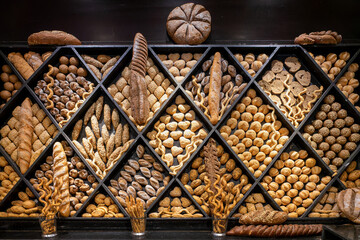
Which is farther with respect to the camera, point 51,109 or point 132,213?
point 51,109

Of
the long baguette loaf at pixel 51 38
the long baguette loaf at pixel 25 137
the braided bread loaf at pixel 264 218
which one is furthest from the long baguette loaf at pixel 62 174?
the braided bread loaf at pixel 264 218

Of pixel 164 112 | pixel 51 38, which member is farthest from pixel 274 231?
pixel 51 38

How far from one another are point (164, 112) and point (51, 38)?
1.31 meters

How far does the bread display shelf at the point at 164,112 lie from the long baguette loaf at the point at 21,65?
0.13ft

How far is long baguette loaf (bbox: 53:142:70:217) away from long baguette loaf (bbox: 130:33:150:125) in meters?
0.77

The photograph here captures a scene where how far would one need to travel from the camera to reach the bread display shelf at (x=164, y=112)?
9.26 feet

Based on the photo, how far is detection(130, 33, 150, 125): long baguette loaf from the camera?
9.24 ft

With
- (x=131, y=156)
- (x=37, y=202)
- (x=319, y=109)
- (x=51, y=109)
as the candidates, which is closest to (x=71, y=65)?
(x=51, y=109)

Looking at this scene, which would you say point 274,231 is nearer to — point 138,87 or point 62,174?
point 138,87

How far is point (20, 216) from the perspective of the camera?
2.85 meters

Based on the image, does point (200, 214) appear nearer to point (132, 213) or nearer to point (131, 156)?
point (132, 213)

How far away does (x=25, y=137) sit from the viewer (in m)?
2.87

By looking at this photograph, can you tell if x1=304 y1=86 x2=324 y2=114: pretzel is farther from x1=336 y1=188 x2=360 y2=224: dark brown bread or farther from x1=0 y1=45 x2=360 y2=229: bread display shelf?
x1=336 y1=188 x2=360 y2=224: dark brown bread

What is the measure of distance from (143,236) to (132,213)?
0.23 metres
